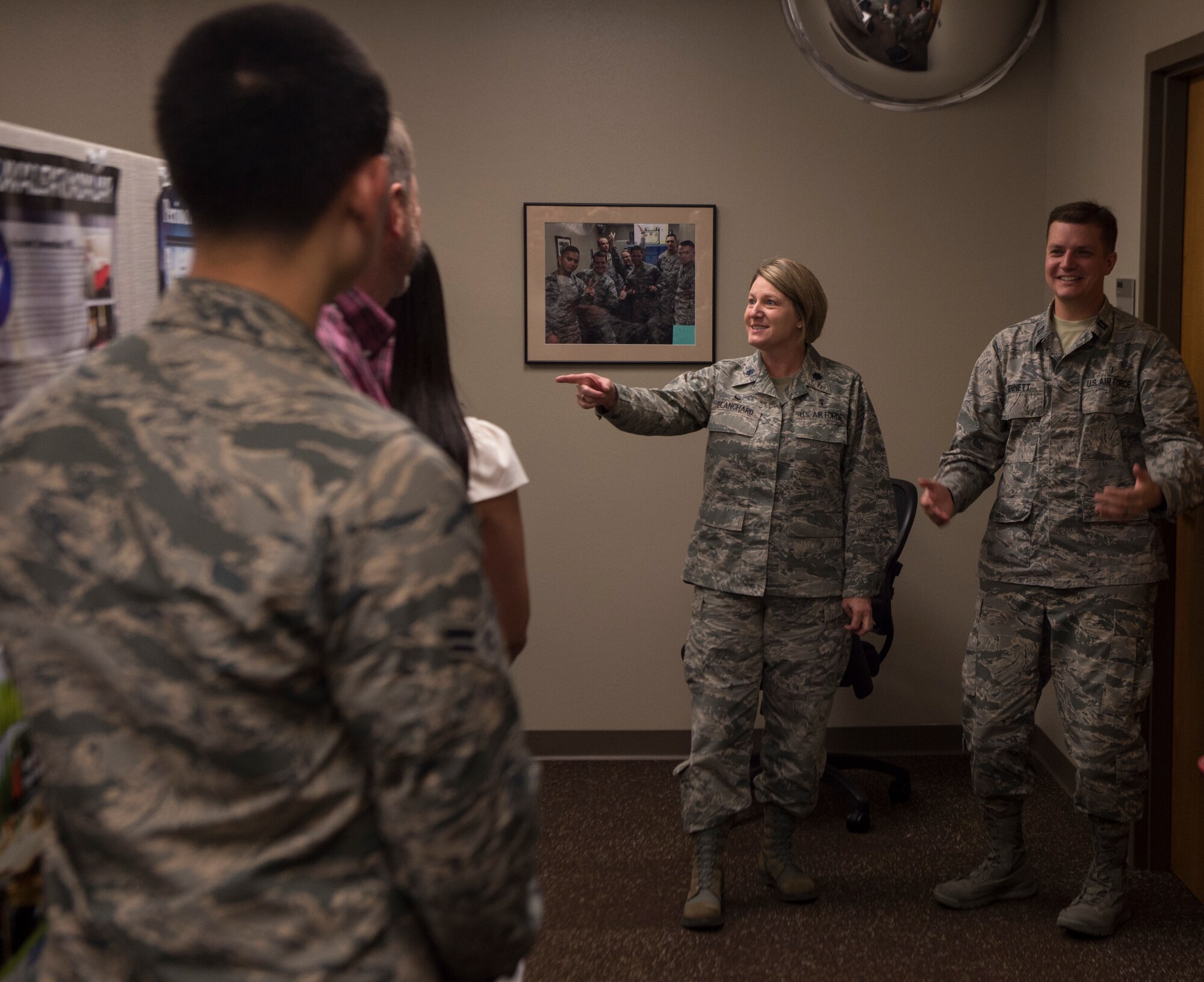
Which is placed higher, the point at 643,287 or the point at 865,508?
the point at 643,287

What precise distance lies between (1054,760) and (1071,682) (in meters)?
1.10

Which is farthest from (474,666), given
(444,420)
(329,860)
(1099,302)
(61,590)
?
(1099,302)

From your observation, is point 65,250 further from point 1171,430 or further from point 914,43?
point 1171,430

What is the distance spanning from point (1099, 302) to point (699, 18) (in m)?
1.66

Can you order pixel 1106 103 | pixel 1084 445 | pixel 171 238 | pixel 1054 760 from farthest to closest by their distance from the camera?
pixel 1054 760
pixel 1106 103
pixel 1084 445
pixel 171 238

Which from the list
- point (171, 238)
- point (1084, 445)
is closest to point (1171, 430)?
point (1084, 445)

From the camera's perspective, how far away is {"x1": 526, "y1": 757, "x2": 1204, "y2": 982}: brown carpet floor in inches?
98.8

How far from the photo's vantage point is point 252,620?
29.5 inches

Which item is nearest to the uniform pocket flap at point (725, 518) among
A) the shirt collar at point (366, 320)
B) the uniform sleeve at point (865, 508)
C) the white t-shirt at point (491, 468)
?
the uniform sleeve at point (865, 508)

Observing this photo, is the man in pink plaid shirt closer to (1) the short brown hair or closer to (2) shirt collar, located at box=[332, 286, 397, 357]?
(2) shirt collar, located at box=[332, 286, 397, 357]

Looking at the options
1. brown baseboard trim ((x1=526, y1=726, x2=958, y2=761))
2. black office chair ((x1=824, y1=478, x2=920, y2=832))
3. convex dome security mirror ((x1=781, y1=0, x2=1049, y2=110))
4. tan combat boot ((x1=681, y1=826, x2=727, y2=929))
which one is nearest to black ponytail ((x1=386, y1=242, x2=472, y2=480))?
convex dome security mirror ((x1=781, y1=0, x2=1049, y2=110))

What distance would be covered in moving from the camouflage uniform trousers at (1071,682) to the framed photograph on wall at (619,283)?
1394 mm

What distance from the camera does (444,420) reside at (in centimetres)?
146

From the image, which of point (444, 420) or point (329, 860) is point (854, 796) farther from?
point (329, 860)
